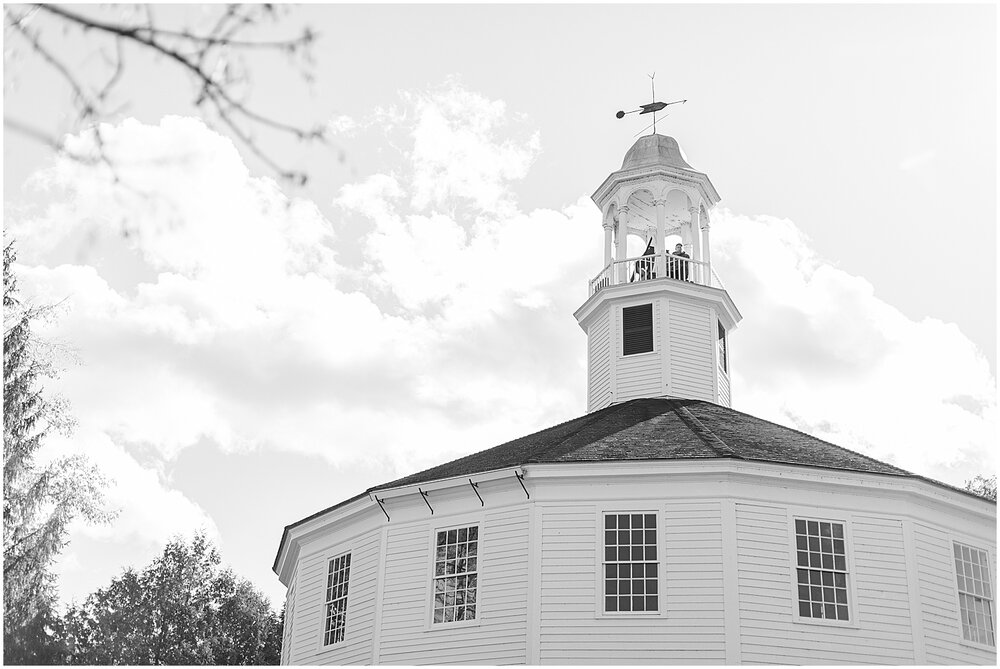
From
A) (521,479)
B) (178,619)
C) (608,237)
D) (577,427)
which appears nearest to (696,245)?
(608,237)

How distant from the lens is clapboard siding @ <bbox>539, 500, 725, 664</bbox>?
17.6 meters

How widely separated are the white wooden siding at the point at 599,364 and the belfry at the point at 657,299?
0.09 feet

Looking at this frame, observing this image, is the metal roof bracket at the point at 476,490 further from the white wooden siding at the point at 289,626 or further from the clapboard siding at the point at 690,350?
the clapboard siding at the point at 690,350

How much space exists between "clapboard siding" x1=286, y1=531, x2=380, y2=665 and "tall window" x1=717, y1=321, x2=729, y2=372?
1023cm

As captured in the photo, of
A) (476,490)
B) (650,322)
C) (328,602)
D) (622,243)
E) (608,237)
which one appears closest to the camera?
(476,490)

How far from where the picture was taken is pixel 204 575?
45406 millimetres

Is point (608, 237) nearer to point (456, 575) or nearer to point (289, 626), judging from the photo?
point (456, 575)

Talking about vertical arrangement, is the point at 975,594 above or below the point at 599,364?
below

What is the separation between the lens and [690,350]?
25.6m

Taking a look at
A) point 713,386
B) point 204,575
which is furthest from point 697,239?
point 204,575

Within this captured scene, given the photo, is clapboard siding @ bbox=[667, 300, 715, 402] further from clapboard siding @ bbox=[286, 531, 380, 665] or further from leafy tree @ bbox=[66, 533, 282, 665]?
leafy tree @ bbox=[66, 533, 282, 665]

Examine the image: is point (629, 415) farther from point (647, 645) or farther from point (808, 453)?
point (647, 645)

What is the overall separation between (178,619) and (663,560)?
3109 cm

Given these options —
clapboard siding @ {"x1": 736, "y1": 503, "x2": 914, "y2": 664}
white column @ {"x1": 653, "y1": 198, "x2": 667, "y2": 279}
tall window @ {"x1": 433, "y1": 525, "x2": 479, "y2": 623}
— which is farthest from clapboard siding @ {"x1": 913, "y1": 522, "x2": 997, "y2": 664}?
white column @ {"x1": 653, "y1": 198, "x2": 667, "y2": 279}
